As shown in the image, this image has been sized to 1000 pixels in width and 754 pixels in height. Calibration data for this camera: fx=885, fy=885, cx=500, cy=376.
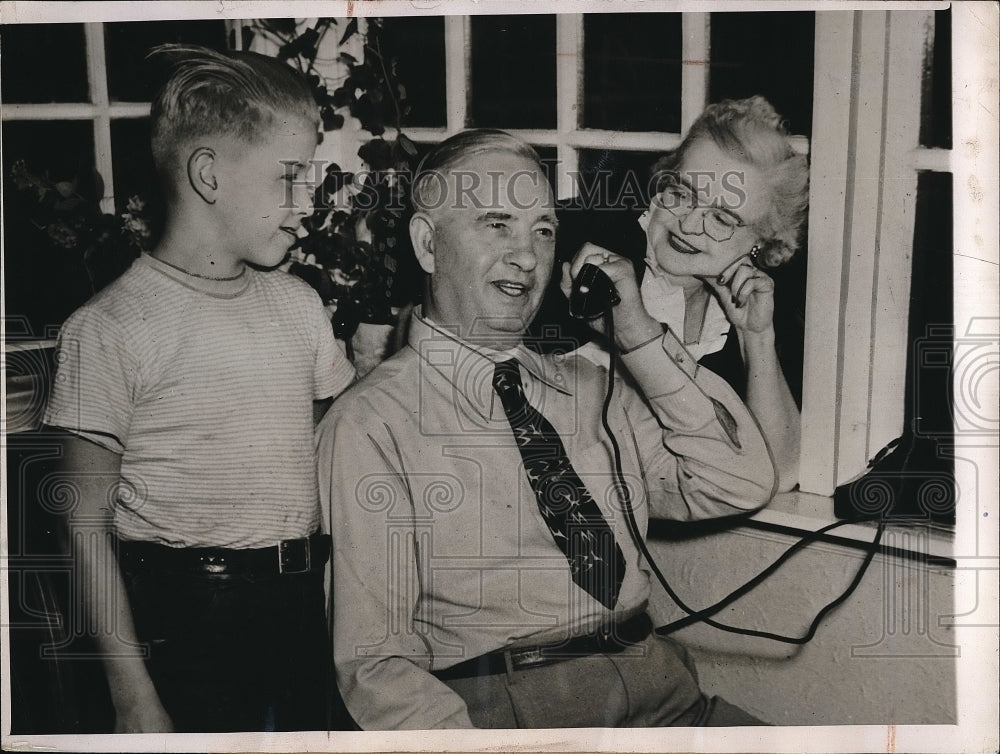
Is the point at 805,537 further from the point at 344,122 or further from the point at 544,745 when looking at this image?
the point at 344,122

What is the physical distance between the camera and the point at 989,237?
5.30 feet

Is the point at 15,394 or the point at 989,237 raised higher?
the point at 989,237

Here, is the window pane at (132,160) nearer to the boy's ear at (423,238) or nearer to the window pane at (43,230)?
the window pane at (43,230)

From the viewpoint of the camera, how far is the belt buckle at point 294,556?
1.61 meters

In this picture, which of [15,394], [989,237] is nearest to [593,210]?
[989,237]

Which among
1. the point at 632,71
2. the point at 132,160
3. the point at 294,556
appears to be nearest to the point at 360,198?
the point at 132,160

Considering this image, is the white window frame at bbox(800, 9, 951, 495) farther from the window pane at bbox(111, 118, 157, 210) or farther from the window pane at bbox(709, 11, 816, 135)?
the window pane at bbox(111, 118, 157, 210)

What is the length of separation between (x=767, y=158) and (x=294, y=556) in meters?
1.12

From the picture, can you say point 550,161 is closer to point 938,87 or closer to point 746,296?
point 746,296

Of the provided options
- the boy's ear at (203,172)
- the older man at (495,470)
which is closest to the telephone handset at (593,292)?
the older man at (495,470)

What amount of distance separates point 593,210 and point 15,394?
44.4 inches

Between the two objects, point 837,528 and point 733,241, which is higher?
point 733,241

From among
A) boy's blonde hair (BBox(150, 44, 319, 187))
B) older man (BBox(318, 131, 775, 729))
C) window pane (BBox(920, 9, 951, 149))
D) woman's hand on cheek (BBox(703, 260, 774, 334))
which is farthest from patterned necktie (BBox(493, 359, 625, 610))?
window pane (BBox(920, 9, 951, 149))

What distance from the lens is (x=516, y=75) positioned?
1.61 metres
